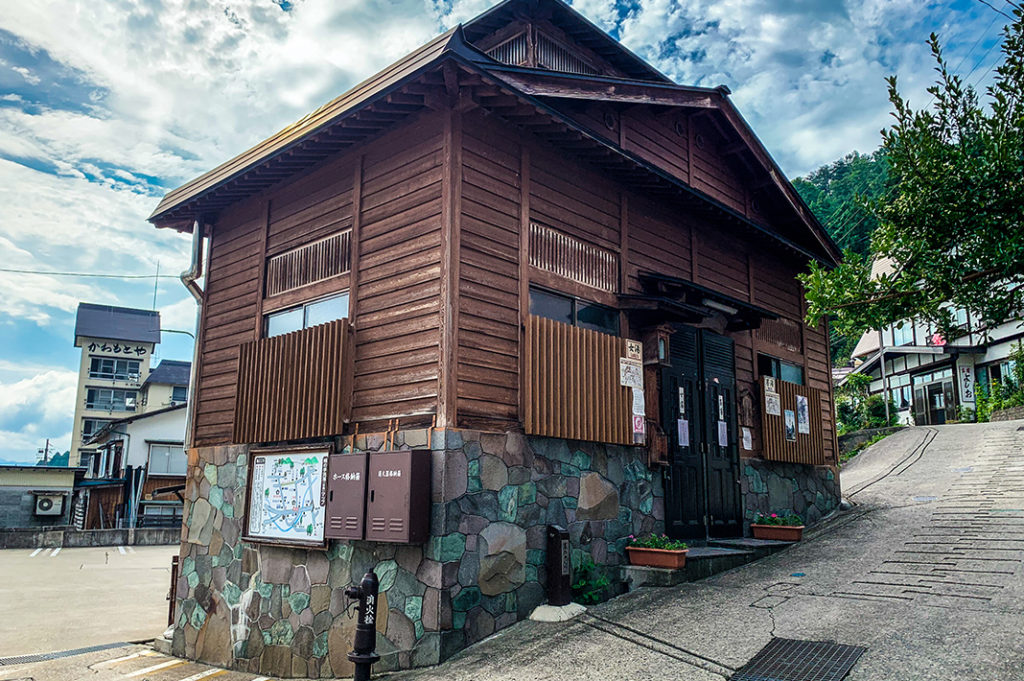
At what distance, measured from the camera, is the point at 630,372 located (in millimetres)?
10281

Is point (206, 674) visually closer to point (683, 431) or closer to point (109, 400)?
point (683, 431)

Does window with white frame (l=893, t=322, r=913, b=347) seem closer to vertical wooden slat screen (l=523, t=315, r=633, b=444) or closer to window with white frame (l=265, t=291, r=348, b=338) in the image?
vertical wooden slat screen (l=523, t=315, r=633, b=444)

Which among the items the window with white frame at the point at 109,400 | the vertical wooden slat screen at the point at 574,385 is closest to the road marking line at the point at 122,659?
the vertical wooden slat screen at the point at 574,385

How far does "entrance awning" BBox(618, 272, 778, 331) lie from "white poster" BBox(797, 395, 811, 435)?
3.36m

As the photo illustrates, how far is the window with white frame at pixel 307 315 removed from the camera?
10.1 metres

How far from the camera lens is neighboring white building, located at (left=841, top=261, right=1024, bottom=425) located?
3438 cm

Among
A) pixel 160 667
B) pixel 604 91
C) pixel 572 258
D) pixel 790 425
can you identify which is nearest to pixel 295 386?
pixel 572 258

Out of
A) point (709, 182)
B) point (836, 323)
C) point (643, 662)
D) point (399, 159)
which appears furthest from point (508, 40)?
point (643, 662)

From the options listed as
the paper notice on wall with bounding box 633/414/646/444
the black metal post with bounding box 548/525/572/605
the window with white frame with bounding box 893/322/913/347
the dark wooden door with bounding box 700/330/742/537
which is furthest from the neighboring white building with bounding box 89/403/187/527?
the window with white frame with bounding box 893/322/913/347

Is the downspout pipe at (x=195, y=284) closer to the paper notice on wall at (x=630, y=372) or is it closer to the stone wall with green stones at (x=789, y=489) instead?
the paper notice on wall at (x=630, y=372)

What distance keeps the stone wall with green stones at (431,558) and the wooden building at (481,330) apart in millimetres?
36

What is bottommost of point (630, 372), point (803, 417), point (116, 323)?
point (803, 417)

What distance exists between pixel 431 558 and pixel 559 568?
166 centimetres

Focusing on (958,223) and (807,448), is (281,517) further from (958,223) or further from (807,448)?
(807,448)
